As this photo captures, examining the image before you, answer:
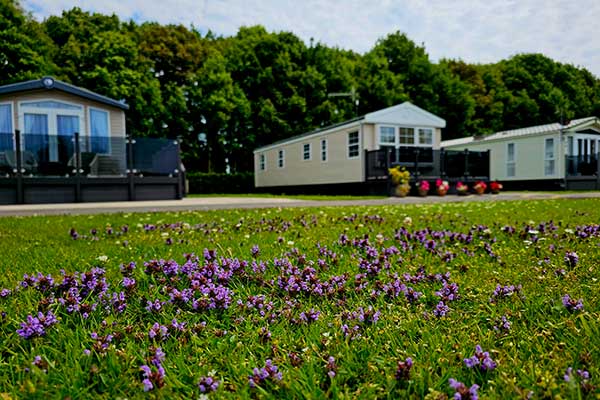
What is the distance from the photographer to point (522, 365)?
51.9 inches

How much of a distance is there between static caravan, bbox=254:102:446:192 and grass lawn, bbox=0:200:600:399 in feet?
50.9

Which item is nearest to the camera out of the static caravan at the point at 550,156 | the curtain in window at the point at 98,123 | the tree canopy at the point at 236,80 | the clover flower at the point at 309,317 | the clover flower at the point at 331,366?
the clover flower at the point at 331,366

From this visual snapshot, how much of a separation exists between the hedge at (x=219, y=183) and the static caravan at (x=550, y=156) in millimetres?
14921

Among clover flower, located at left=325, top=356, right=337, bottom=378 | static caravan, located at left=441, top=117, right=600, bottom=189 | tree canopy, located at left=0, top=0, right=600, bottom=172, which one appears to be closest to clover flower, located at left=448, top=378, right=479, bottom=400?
clover flower, located at left=325, top=356, right=337, bottom=378

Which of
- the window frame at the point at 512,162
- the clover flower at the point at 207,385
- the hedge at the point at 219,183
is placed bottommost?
the clover flower at the point at 207,385

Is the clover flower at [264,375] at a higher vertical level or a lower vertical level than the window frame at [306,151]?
lower

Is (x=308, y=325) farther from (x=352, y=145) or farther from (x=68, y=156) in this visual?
(x=352, y=145)

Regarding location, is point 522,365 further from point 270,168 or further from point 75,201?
point 270,168

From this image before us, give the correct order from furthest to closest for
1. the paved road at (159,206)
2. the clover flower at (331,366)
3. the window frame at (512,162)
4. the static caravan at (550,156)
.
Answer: the window frame at (512,162)
the static caravan at (550,156)
the paved road at (159,206)
the clover flower at (331,366)

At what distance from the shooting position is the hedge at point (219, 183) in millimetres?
25656

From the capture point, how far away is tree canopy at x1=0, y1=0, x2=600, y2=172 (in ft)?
86.3

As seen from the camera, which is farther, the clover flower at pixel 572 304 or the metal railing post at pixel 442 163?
the metal railing post at pixel 442 163

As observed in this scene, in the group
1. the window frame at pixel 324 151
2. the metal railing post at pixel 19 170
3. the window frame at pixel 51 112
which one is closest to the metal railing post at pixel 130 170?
the metal railing post at pixel 19 170

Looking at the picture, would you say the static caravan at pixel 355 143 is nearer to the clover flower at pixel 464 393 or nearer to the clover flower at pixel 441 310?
the clover flower at pixel 441 310
